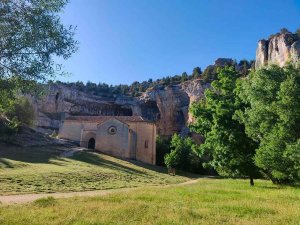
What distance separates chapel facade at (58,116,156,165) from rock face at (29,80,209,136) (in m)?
26.7

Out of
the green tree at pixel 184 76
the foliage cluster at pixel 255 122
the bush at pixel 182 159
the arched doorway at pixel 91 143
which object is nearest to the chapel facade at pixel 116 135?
the arched doorway at pixel 91 143

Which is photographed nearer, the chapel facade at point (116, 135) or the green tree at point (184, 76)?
the chapel facade at point (116, 135)

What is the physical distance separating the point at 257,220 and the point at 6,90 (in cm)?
1056

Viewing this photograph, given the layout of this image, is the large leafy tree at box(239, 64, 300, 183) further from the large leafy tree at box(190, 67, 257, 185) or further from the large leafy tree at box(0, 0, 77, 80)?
the large leafy tree at box(0, 0, 77, 80)

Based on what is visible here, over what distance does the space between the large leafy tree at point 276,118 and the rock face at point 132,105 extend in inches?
2823

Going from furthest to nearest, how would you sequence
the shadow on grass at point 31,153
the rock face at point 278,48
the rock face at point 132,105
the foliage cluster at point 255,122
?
the rock face at point 132,105 < the rock face at point 278,48 < the shadow on grass at point 31,153 < the foliage cluster at point 255,122

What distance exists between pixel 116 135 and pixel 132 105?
130 feet

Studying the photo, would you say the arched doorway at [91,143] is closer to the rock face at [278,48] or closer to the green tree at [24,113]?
the green tree at [24,113]

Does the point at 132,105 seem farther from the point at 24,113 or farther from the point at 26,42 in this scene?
the point at 26,42

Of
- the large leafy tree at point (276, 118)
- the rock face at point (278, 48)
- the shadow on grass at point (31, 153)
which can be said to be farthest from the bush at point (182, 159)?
the large leafy tree at point (276, 118)

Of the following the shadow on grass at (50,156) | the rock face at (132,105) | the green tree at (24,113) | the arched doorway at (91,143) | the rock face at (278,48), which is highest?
the rock face at (278,48)

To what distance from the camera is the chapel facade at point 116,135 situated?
68.2 meters

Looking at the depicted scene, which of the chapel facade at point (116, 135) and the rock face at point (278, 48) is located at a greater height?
the rock face at point (278, 48)

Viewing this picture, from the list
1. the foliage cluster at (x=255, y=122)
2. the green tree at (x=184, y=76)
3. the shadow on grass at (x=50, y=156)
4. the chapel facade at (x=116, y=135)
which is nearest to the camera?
the foliage cluster at (x=255, y=122)
